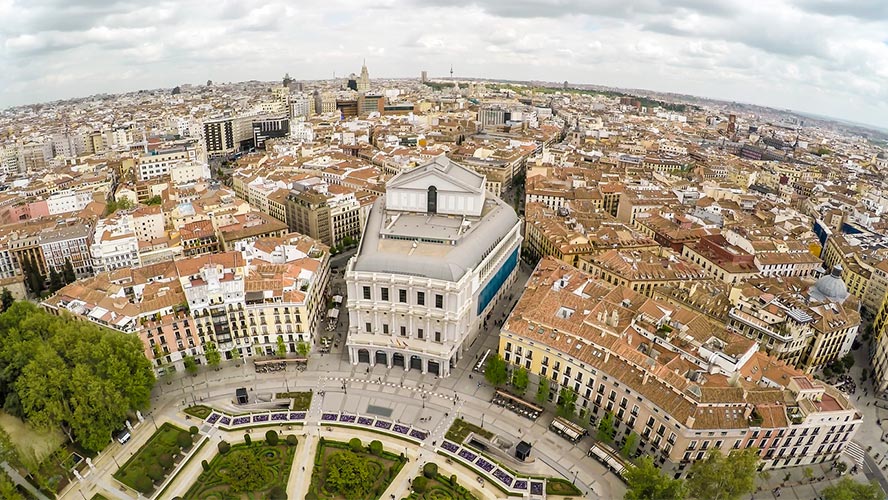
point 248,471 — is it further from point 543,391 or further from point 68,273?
point 68,273

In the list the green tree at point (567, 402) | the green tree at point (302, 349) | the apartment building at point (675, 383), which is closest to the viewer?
the apartment building at point (675, 383)

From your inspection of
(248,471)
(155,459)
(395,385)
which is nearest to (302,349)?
(395,385)

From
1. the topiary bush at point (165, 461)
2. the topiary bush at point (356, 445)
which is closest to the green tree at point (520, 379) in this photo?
the topiary bush at point (356, 445)

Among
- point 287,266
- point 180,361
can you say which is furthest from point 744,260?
point 180,361

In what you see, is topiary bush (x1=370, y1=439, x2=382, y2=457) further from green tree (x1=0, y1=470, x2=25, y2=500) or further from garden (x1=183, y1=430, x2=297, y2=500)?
green tree (x1=0, y1=470, x2=25, y2=500)

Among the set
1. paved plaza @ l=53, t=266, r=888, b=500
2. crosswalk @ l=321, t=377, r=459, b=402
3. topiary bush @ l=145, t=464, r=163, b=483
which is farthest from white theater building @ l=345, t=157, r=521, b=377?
topiary bush @ l=145, t=464, r=163, b=483

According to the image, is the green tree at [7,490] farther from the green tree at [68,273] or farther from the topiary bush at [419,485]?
the green tree at [68,273]
